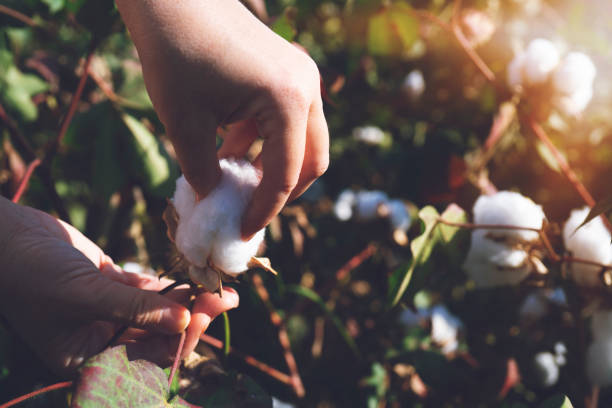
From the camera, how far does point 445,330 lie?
1.20m

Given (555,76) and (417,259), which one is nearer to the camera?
(417,259)

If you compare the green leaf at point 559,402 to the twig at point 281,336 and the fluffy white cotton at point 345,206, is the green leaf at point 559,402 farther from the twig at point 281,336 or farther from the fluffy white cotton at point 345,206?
the fluffy white cotton at point 345,206

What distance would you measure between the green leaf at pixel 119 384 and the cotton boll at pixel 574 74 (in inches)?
41.1

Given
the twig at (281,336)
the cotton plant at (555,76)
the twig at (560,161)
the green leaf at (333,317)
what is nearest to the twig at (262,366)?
the twig at (281,336)

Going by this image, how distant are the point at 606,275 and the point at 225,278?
66 cm

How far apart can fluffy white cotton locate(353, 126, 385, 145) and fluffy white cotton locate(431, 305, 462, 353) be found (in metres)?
0.72

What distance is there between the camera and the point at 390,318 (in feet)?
4.33

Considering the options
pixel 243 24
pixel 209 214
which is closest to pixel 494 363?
pixel 209 214

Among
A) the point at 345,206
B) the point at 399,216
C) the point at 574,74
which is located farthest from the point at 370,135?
the point at 574,74

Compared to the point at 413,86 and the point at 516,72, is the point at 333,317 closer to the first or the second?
the point at 516,72

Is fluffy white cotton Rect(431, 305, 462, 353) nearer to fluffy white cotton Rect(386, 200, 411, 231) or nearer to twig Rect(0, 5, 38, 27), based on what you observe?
fluffy white cotton Rect(386, 200, 411, 231)

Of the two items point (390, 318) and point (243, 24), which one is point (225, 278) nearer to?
point (243, 24)

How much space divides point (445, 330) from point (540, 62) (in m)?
0.73

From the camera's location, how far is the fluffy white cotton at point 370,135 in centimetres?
171
